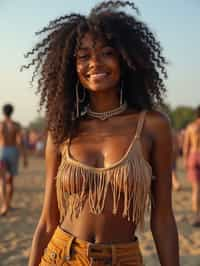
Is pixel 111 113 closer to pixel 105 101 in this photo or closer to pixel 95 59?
pixel 105 101

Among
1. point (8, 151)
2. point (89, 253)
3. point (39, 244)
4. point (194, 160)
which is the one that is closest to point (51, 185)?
point (39, 244)

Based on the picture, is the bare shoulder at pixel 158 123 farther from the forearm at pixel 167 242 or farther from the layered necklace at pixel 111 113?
the forearm at pixel 167 242

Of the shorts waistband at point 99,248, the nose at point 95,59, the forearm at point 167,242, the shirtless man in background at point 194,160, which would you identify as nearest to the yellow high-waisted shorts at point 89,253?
the shorts waistband at point 99,248

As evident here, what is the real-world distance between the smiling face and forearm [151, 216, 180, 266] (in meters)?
0.69

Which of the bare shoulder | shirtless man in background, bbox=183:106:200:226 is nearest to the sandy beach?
shirtless man in background, bbox=183:106:200:226

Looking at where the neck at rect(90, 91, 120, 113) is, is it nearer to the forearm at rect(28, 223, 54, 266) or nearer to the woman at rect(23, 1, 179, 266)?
the woman at rect(23, 1, 179, 266)

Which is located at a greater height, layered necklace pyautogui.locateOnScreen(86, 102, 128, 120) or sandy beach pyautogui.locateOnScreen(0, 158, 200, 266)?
layered necklace pyautogui.locateOnScreen(86, 102, 128, 120)

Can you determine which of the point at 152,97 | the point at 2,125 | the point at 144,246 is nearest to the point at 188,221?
the point at 144,246

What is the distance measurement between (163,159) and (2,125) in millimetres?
7383

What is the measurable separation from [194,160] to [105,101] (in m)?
6.07

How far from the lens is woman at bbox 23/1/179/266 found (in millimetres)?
2285

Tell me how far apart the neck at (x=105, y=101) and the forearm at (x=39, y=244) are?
643 mm

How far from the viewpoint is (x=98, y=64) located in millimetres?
2420

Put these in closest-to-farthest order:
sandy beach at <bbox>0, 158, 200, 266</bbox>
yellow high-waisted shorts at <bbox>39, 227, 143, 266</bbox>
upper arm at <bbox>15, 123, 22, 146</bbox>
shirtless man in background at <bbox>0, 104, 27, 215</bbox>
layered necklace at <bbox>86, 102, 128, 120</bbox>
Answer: yellow high-waisted shorts at <bbox>39, 227, 143, 266</bbox>, layered necklace at <bbox>86, 102, 128, 120</bbox>, sandy beach at <bbox>0, 158, 200, 266</bbox>, shirtless man in background at <bbox>0, 104, 27, 215</bbox>, upper arm at <bbox>15, 123, 22, 146</bbox>
